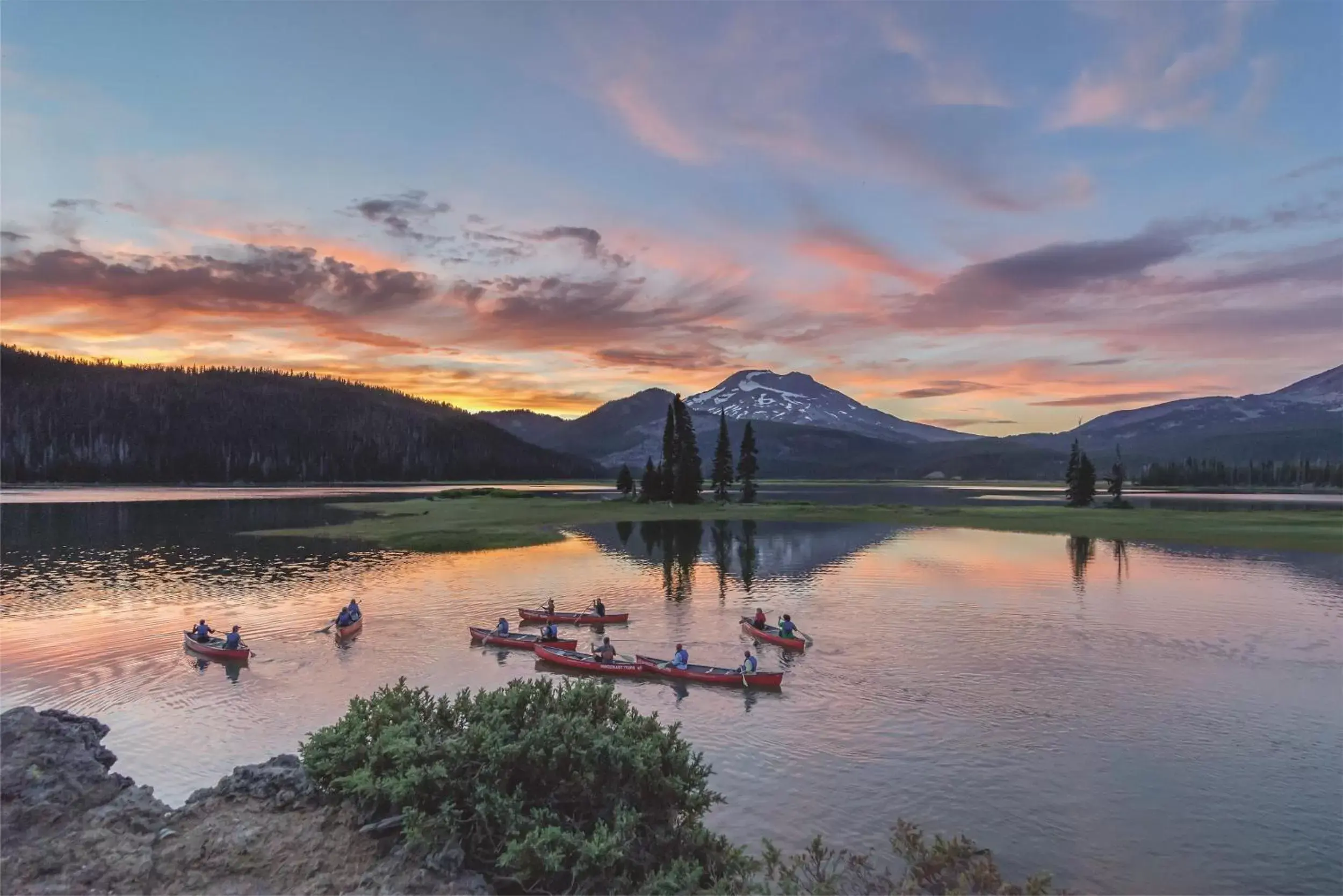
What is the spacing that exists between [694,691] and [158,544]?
220 feet

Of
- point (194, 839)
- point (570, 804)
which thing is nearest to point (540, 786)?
point (570, 804)

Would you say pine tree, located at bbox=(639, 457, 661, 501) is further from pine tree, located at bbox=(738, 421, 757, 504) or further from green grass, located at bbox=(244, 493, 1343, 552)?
pine tree, located at bbox=(738, 421, 757, 504)

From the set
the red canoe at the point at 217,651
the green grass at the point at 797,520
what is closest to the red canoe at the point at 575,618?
the red canoe at the point at 217,651

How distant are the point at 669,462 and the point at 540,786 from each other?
123324mm

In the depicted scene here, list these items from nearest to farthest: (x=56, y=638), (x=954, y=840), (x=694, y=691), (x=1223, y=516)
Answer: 1. (x=954, y=840)
2. (x=694, y=691)
3. (x=56, y=638)
4. (x=1223, y=516)

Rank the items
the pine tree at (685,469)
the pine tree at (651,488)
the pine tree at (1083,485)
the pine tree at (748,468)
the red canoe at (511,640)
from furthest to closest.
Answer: the pine tree at (651,488) → the pine tree at (748,468) → the pine tree at (685,469) → the pine tree at (1083,485) → the red canoe at (511,640)

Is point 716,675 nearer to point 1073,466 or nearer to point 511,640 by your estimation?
point 511,640

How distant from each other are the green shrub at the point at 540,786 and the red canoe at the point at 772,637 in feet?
65.2

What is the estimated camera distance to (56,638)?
36156 mm

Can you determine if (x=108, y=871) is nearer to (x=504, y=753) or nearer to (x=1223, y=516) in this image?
(x=504, y=753)

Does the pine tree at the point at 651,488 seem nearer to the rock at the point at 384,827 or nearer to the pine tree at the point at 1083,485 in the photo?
the pine tree at the point at 1083,485

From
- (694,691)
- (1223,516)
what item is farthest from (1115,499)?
(694,691)

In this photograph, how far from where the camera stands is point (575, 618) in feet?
140

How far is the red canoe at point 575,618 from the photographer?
1679 inches
